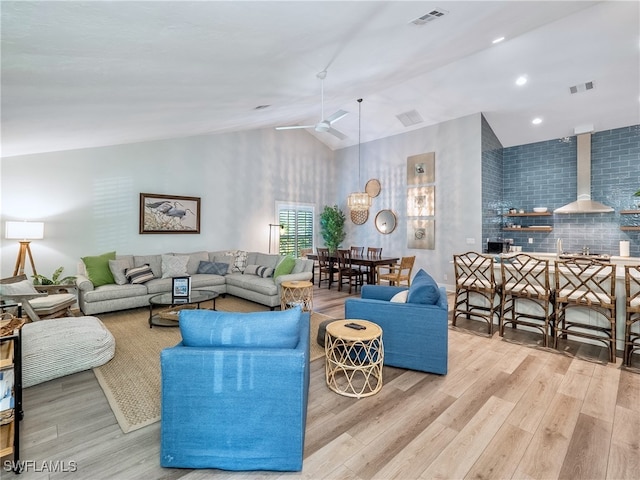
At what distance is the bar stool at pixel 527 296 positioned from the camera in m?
3.74

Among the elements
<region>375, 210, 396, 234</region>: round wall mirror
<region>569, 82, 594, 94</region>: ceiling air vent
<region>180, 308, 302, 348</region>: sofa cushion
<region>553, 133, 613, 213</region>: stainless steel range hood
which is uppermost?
<region>569, 82, 594, 94</region>: ceiling air vent

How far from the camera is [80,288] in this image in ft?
15.1

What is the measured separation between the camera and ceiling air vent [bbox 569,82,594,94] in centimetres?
509

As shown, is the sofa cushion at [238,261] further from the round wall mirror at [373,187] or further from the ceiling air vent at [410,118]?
the ceiling air vent at [410,118]

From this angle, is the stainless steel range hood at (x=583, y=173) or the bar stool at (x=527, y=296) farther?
the stainless steel range hood at (x=583, y=173)

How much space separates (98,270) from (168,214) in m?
1.72

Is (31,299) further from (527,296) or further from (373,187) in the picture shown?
(373,187)

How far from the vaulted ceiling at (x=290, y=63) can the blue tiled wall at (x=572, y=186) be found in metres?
0.32

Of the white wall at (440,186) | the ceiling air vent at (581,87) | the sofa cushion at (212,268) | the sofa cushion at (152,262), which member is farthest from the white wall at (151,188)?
the ceiling air vent at (581,87)

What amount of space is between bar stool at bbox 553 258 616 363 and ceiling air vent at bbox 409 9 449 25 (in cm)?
294

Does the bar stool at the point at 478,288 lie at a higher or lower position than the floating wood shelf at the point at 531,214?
lower

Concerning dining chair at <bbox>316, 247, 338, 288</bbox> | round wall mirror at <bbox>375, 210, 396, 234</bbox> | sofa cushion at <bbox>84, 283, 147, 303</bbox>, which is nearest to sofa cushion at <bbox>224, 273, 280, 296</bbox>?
sofa cushion at <bbox>84, 283, 147, 303</bbox>

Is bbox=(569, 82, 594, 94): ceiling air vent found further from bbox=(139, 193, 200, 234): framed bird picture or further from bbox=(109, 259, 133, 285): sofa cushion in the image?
bbox=(109, 259, 133, 285): sofa cushion

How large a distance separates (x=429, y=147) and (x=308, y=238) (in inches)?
157
